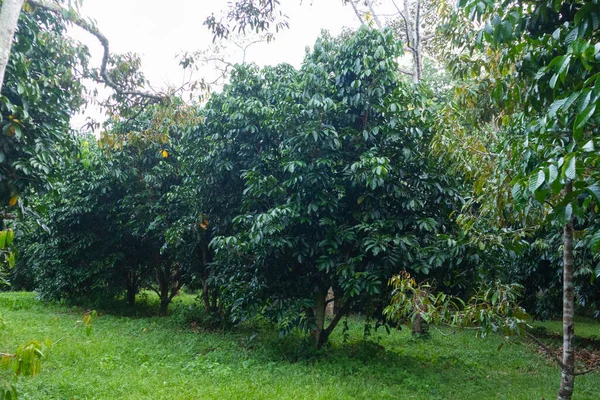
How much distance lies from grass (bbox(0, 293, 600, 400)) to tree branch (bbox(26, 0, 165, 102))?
305 cm

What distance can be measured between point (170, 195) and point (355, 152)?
4213mm

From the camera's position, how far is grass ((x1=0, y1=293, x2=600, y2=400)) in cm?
552

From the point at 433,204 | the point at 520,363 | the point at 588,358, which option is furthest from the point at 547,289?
the point at 433,204

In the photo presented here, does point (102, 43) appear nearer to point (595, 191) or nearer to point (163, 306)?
point (595, 191)

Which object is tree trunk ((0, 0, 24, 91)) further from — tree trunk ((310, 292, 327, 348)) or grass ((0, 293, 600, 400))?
tree trunk ((310, 292, 327, 348))

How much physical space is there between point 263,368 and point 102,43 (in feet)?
14.5

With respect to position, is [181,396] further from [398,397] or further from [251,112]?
[251,112]

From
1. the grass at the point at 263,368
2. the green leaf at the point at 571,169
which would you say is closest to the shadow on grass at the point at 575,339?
the grass at the point at 263,368

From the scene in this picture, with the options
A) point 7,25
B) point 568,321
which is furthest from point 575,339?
point 7,25

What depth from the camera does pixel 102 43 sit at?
518cm

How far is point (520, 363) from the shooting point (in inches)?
322

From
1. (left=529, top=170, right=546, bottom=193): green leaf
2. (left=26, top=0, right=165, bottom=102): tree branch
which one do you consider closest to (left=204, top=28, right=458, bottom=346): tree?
(left=26, top=0, right=165, bottom=102): tree branch

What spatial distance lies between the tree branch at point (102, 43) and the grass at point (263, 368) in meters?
3.05

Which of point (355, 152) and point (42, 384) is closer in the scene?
point (42, 384)
